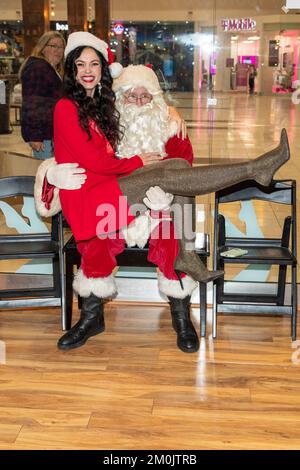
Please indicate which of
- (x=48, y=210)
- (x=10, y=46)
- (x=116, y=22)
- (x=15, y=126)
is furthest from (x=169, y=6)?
(x=48, y=210)

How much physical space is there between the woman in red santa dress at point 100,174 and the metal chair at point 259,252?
30cm

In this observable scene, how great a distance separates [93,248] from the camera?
3082mm

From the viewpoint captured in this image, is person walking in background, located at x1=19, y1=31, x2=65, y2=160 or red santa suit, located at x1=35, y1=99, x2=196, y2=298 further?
person walking in background, located at x1=19, y1=31, x2=65, y2=160

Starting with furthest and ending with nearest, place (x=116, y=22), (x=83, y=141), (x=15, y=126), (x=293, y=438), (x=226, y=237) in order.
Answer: (x=15, y=126) → (x=116, y=22) → (x=226, y=237) → (x=83, y=141) → (x=293, y=438)

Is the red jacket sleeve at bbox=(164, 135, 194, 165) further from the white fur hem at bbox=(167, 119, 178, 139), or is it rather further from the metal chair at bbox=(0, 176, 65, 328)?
the metal chair at bbox=(0, 176, 65, 328)

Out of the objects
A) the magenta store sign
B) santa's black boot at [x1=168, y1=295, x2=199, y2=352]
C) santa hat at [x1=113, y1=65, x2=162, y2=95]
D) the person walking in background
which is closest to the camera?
santa's black boot at [x1=168, y1=295, x2=199, y2=352]

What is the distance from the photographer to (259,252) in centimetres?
325

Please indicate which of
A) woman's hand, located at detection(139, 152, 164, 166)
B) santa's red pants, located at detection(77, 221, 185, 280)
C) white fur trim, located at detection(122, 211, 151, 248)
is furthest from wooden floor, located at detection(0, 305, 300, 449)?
woman's hand, located at detection(139, 152, 164, 166)

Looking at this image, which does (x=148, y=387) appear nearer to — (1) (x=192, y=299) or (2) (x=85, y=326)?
(2) (x=85, y=326)

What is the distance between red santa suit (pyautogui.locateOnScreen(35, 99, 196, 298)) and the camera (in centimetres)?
294

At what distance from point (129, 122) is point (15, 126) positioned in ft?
6.00

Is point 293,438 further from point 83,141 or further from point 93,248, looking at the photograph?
point 83,141

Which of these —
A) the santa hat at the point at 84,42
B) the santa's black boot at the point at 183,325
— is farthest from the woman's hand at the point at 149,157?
the santa's black boot at the point at 183,325

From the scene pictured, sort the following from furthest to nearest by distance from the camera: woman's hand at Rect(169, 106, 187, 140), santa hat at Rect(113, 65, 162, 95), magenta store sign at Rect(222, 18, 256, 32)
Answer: magenta store sign at Rect(222, 18, 256, 32) < woman's hand at Rect(169, 106, 187, 140) < santa hat at Rect(113, 65, 162, 95)
